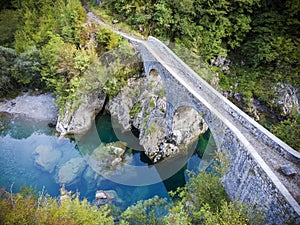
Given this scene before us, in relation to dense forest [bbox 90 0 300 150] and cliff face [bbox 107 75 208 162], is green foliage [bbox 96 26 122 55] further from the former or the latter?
cliff face [bbox 107 75 208 162]

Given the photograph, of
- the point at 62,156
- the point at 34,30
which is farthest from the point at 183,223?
the point at 34,30

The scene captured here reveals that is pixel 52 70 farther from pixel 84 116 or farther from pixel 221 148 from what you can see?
pixel 221 148

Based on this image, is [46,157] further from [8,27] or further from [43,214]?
[8,27]

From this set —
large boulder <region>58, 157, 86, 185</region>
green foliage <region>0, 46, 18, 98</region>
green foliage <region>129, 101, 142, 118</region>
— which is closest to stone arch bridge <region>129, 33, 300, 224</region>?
green foliage <region>129, 101, 142, 118</region>

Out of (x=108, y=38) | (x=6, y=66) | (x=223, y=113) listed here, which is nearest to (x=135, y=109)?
(x=108, y=38)

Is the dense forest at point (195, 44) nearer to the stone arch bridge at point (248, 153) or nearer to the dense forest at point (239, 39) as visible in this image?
the dense forest at point (239, 39)
